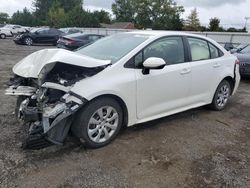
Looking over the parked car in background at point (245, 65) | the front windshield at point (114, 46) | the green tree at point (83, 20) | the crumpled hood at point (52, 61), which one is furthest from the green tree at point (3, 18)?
the crumpled hood at point (52, 61)

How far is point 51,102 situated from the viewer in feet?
12.5

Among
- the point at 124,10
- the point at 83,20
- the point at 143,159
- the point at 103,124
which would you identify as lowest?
the point at 143,159

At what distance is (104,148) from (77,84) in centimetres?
95

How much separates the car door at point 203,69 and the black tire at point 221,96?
0.69 ft

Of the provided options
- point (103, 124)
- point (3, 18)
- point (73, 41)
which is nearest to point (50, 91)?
point (103, 124)

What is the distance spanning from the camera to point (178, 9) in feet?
228

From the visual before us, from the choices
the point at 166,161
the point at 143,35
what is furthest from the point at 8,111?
the point at 166,161

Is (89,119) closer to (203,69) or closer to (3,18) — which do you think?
(203,69)

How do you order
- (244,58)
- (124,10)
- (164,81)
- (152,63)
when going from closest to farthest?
(152,63) → (164,81) → (244,58) → (124,10)

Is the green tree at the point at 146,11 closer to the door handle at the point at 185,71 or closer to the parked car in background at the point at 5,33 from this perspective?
the parked car in background at the point at 5,33

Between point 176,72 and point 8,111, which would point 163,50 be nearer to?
point 176,72

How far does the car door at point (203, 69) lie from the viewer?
5.13 meters

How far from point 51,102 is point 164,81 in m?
1.73

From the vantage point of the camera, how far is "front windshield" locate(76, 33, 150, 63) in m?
4.39
